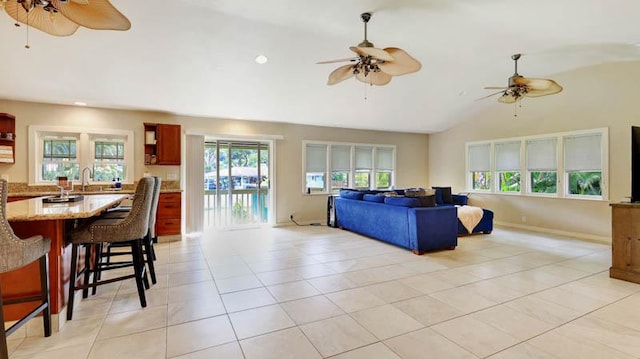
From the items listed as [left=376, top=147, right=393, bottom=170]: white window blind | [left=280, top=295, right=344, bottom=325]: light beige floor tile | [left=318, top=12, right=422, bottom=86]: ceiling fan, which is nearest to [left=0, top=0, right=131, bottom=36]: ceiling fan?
[left=318, top=12, right=422, bottom=86]: ceiling fan

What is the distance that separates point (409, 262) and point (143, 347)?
3.26 meters

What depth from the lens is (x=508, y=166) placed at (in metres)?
7.07

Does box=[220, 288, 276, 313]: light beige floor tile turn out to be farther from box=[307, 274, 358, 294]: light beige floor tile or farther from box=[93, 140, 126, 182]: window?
box=[93, 140, 126, 182]: window

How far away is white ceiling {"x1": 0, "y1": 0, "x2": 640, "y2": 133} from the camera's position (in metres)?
3.44

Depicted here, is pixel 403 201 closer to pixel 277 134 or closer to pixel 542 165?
pixel 277 134

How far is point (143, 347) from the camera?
2150 millimetres

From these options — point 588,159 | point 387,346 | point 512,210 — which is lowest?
point 387,346

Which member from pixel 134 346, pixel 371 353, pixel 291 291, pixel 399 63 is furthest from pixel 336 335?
pixel 399 63

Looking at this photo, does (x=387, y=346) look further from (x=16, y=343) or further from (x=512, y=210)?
(x=512, y=210)

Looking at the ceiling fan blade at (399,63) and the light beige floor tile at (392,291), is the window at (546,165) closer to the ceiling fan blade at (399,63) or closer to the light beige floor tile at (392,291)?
the ceiling fan blade at (399,63)

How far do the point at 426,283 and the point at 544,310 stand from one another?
3.52ft

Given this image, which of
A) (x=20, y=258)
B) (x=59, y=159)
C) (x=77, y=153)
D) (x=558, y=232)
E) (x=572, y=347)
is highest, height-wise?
(x=77, y=153)

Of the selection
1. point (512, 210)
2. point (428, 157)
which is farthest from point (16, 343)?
point (428, 157)

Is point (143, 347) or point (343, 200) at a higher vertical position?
point (343, 200)
